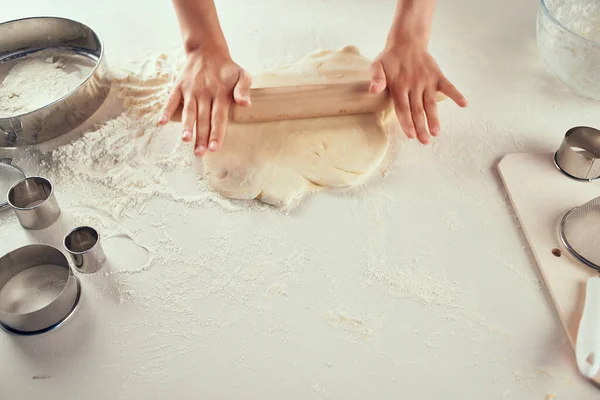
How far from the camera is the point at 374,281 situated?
1202mm

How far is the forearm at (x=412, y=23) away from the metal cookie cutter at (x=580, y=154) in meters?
0.47

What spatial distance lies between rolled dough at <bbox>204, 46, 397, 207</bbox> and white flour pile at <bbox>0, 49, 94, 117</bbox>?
1.76 ft

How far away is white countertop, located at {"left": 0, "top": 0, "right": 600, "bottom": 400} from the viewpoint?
1056mm

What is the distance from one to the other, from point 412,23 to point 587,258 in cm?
79

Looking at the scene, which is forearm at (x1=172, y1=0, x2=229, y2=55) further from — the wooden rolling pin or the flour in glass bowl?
the flour in glass bowl

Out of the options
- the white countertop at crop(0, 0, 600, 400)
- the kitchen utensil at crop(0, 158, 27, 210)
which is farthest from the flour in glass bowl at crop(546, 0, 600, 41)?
the kitchen utensil at crop(0, 158, 27, 210)

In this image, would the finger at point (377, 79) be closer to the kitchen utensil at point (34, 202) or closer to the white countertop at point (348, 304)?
the white countertop at point (348, 304)

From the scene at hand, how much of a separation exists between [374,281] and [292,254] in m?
0.20

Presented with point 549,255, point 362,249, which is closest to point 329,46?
point 362,249

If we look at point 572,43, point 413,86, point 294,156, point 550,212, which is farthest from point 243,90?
point 572,43

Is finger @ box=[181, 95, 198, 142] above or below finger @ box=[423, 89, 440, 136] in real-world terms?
above

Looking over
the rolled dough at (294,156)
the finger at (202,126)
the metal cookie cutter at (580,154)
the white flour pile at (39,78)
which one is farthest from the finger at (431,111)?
the white flour pile at (39,78)

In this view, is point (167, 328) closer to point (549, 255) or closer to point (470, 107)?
point (549, 255)

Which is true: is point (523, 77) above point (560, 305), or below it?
above
